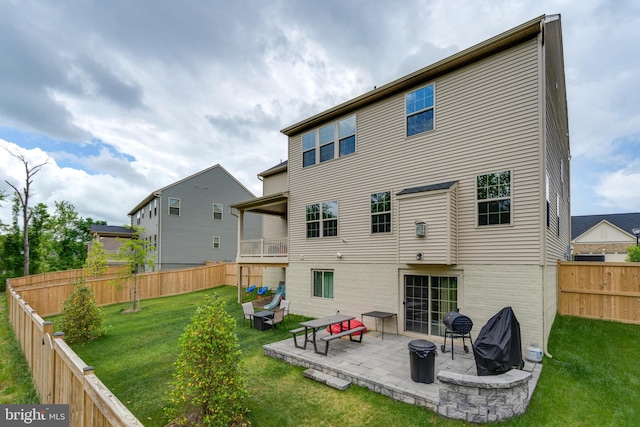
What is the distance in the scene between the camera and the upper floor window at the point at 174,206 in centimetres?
2335

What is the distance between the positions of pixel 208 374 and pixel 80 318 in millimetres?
7532

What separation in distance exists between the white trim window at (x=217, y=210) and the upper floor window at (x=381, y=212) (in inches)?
751

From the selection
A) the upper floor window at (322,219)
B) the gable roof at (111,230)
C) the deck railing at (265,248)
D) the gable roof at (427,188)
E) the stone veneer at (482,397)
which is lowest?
the stone veneer at (482,397)

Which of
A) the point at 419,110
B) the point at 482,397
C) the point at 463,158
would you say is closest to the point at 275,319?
the point at 482,397

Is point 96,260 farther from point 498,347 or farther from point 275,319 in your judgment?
point 498,347

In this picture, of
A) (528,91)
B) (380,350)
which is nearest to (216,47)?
(528,91)

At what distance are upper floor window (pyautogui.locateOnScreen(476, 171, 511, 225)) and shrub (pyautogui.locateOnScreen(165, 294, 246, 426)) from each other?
6766mm

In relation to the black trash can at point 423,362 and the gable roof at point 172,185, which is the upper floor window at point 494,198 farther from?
the gable roof at point 172,185

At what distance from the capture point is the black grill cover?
4.88 meters

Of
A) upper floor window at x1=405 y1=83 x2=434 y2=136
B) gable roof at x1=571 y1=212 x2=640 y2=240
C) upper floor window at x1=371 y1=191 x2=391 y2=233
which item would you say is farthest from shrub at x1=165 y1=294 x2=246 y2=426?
gable roof at x1=571 y1=212 x2=640 y2=240

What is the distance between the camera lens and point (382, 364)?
21.5ft

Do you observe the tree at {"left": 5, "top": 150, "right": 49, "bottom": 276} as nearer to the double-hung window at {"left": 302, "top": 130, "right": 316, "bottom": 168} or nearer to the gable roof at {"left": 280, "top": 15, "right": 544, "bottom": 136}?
the double-hung window at {"left": 302, "top": 130, "right": 316, "bottom": 168}

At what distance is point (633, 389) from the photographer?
17.9 feet

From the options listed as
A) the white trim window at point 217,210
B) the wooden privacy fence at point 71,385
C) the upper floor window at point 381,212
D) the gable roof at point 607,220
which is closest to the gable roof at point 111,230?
the white trim window at point 217,210
